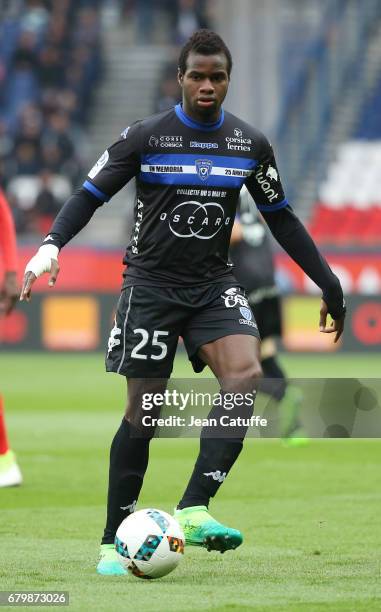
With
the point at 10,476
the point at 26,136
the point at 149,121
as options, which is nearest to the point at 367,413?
the point at 149,121

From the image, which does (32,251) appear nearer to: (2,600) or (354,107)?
(354,107)

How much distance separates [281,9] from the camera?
27.2m

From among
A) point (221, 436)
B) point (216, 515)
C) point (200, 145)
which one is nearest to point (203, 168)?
point (200, 145)

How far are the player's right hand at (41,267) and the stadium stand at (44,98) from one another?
17.1 m

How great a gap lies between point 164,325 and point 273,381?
4.63m

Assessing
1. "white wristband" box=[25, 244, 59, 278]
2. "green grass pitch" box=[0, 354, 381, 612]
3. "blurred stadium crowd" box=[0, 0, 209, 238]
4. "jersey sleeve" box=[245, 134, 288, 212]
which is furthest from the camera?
"blurred stadium crowd" box=[0, 0, 209, 238]

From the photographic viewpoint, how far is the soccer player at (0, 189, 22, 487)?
8781 mm

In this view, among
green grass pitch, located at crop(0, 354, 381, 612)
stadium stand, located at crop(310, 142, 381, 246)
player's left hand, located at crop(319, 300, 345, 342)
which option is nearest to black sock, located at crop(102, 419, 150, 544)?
green grass pitch, located at crop(0, 354, 381, 612)

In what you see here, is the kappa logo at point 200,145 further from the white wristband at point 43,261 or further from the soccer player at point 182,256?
the white wristband at point 43,261

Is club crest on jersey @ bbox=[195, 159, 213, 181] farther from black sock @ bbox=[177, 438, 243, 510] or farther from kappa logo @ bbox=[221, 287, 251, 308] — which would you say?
black sock @ bbox=[177, 438, 243, 510]

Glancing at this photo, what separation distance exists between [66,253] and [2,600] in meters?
15.9

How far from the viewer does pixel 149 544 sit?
5613 mm

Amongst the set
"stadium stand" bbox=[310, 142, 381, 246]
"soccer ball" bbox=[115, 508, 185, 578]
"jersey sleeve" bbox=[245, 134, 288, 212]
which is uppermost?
"jersey sleeve" bbox=[245, 134, 288, 212]

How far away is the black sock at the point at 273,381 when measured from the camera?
10.2 meters
